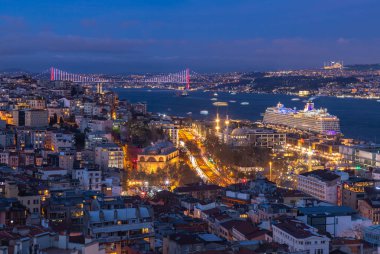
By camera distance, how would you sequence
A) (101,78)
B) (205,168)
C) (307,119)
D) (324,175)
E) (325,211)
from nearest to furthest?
(325,211), (324,175), (205,168), (307,119), (101,78)

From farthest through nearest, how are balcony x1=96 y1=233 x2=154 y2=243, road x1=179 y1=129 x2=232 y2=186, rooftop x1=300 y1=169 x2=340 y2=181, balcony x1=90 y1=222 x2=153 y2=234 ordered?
road x1=179 y1=129 x2=232 y2=186 → rooftop x1=300 y1=169 x2=340 y2=181 → balcony x1=90 y1=222 x2=153 y2=234 → balcony x1=96 y1=233 x2=154 y2=243

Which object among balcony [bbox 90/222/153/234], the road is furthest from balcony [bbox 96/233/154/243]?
the road

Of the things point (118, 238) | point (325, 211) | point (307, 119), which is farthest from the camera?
point (307, 119)

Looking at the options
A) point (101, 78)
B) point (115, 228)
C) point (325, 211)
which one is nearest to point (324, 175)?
point (325, 211)

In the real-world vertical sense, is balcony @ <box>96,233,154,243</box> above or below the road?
above

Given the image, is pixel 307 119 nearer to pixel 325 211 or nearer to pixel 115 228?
pixel 325 211

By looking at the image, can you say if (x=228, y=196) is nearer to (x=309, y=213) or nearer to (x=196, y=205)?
(x=196, y=205)

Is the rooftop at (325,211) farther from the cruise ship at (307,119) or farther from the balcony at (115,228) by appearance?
the cruise ship at (307,119)

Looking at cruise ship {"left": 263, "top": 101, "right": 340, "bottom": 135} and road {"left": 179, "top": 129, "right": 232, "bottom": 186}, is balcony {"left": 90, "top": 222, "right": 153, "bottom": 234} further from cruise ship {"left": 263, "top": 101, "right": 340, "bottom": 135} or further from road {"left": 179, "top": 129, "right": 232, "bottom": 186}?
cruise ship {"left": 263, "top": 101, "right": 340, "bottom": 135}
